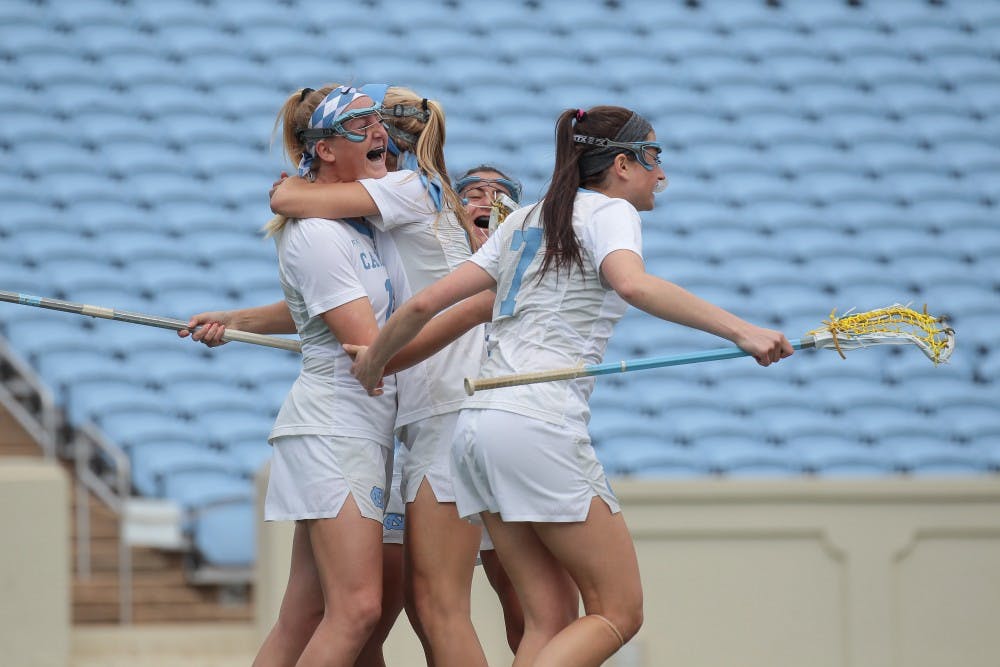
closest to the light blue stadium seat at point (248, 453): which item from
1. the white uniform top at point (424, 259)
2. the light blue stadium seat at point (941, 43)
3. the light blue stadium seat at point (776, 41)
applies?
the white uniform top at point (424, 259)

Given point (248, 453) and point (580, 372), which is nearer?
point (580, 372)

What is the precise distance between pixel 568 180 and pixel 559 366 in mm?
420

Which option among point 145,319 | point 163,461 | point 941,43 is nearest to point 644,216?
point 941,43

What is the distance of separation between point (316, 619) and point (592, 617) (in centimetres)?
84

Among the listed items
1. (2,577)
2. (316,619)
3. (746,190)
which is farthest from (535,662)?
(746,190)

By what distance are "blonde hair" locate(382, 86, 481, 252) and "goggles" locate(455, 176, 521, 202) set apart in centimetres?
39

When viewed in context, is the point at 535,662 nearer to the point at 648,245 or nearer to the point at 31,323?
the point at 31,323

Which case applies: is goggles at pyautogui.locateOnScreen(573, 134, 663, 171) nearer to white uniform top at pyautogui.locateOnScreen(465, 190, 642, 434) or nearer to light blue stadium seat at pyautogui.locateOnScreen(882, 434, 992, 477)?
white uniform top at pyautogui.locateOnScreen(465, 190, 642, 434)

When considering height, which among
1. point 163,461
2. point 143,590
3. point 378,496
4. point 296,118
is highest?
point 296,118

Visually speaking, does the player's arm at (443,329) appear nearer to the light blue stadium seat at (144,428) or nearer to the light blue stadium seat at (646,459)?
the light blue stadium seat at (144,428)

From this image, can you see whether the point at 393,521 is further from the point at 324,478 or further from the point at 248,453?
the point at 248,453

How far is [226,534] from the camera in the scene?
698 cm

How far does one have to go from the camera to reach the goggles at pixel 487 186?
412 centimetres

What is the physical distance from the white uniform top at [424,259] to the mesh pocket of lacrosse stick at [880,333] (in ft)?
2.96
